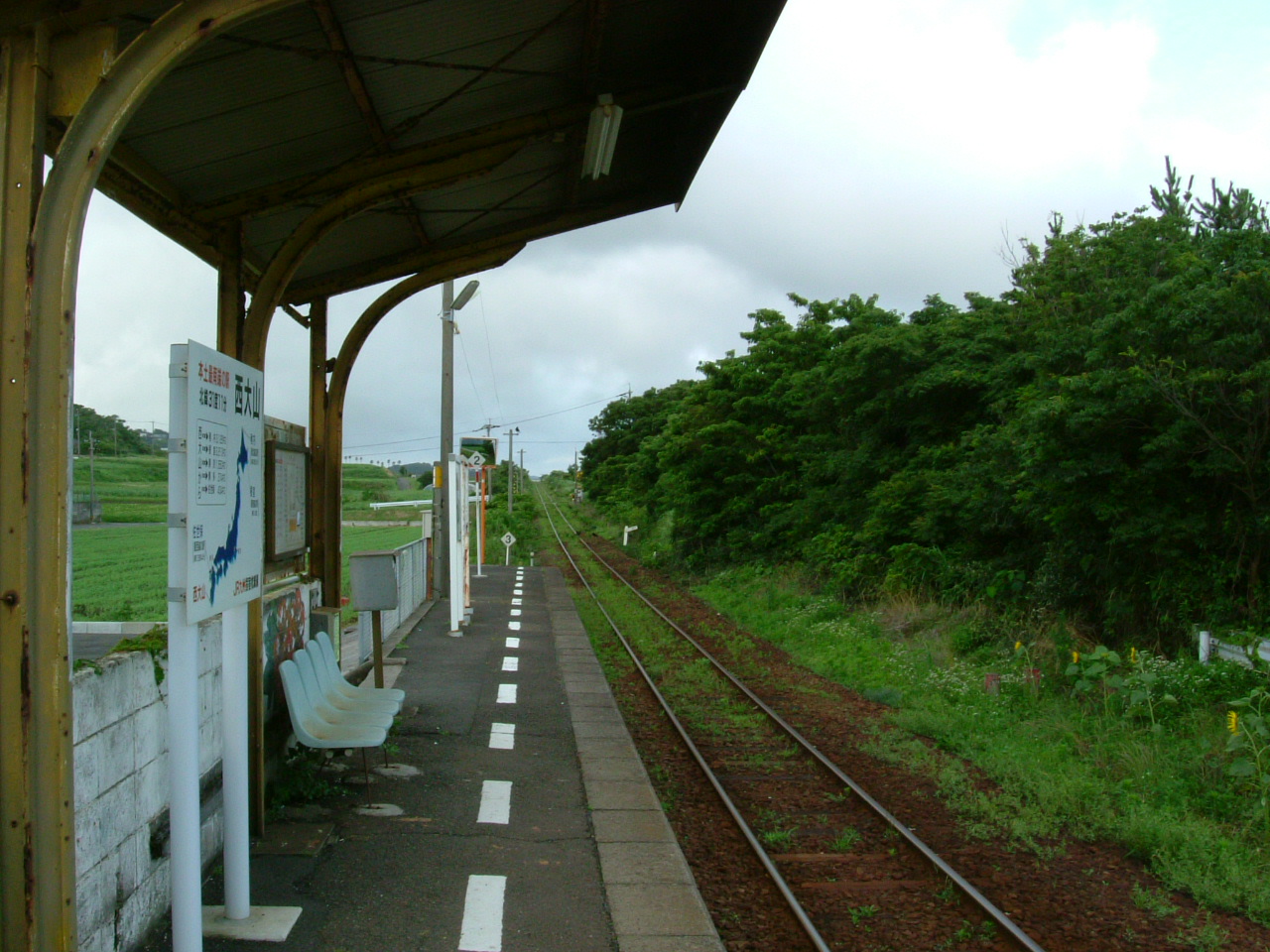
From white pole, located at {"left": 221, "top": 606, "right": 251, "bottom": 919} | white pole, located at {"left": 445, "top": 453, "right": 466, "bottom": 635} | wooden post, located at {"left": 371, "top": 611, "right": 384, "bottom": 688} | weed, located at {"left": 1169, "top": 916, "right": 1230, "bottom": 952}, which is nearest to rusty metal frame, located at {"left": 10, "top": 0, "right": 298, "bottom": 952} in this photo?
white pole, located at {"left": 221, "top": 606, "right": 251, "bottom": 919}

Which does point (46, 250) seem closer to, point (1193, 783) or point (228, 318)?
point (228, 318)

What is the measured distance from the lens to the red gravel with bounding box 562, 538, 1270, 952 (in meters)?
4.77

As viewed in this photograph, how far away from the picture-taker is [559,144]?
21.4 feet

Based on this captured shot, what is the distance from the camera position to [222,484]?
12.2 feet

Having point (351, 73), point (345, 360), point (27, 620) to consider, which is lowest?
point (27, 620)

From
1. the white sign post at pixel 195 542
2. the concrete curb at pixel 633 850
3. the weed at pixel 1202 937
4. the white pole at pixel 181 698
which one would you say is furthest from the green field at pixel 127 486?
the weed at pixel 1202 937

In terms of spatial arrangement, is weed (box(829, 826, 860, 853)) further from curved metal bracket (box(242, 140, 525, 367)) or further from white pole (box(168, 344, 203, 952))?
curved metal bracket (box(242, 140, 525, 367))

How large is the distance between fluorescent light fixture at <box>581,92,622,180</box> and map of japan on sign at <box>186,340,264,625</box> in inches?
99.8

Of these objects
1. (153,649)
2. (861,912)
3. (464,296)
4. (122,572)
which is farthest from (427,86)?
(122,572)

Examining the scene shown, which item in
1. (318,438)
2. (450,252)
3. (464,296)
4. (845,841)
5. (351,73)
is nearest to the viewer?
(351,73)

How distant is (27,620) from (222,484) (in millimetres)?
1029

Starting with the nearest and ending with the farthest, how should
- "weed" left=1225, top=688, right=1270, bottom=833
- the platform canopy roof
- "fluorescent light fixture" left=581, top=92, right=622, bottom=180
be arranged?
the platform canopy roof < "fluorescent light fixture" left=581, top=92, right=622, bottom=180 < "weed" left=1225, top=688, right=1270, bottom=833

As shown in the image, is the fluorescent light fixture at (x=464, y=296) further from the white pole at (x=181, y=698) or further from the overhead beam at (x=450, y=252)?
the white pole at (x=181, y=698)

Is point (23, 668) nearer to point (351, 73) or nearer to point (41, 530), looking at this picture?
point (41, 530)
